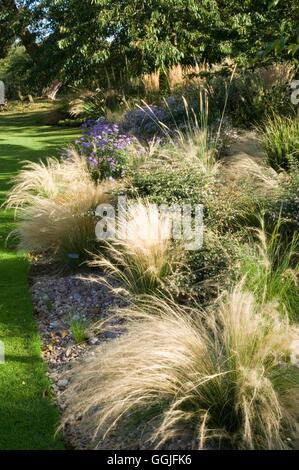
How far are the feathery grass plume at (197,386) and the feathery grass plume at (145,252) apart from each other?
1.08 m

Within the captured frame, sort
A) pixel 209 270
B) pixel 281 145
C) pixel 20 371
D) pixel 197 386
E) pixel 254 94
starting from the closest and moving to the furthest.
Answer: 1. pixel 197 386
2. pixel 20 371
3. pixel 209 270
4. pixel 281 145
5. pixel 254 94

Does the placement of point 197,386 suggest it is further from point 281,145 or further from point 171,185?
point 281,145

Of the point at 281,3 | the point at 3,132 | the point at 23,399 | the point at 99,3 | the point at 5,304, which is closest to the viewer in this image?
the point at 23,399

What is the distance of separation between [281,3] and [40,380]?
6600 mm

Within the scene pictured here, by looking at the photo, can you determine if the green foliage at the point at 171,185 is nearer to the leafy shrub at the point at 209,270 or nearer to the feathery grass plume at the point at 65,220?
the feathery grass plume at the point at 65,220

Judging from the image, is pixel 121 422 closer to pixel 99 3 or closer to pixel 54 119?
pixel 99 3

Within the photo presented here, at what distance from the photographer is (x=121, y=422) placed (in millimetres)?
2605

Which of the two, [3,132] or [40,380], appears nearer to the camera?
[40,380]

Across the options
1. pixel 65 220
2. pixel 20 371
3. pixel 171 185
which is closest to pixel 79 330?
pixel 20 371

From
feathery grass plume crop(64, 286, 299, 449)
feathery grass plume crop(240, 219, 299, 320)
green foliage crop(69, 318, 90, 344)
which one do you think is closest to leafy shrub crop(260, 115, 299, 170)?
feathery grass plume crop(240, 219, 299, 320)

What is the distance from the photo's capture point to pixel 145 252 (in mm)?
3869

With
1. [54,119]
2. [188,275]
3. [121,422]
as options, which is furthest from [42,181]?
[54,119]

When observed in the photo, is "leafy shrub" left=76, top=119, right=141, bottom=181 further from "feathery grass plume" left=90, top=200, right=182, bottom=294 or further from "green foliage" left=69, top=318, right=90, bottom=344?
"green foliage" left=69, top=318, right=90, bottom=344

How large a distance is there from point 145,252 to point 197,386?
144 centimetres
